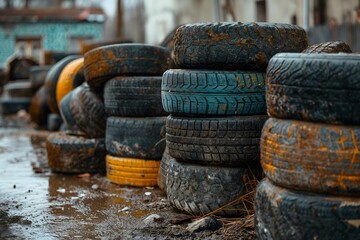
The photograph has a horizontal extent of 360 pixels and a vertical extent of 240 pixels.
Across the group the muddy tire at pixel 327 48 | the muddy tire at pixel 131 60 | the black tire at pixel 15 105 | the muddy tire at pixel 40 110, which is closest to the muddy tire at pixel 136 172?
the muddy tire at pixel 131 60

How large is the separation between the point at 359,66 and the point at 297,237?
2.93ft

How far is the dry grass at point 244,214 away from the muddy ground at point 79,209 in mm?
32

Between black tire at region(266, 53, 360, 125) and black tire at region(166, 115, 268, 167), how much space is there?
0.87 m

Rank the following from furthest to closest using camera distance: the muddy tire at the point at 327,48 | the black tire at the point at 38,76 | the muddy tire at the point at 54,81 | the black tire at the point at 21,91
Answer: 1. the black tire at the point at 21,91
2. the black tire at the point at 38,76
3. the muddy tire at the point at 54,81
4. the muddy tire at the point at 327,48

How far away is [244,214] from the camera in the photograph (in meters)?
4.21

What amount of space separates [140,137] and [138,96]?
366mm

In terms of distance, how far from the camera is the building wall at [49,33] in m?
36.7

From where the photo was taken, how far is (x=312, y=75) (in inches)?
122

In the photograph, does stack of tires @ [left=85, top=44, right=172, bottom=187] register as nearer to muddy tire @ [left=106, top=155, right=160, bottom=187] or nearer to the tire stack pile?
muddy tire @ [left=106, top=155, right=160, bottom=187]

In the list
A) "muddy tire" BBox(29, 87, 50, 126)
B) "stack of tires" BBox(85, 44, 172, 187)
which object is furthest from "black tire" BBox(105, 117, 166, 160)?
"muddy tire" BBox(29, 87, 50, 126)

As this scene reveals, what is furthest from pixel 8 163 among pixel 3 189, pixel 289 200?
pixel 289 200

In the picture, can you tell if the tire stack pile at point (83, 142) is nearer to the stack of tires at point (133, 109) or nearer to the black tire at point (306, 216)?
the stack of tires at point (133, 109)

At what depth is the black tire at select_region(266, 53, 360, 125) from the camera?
3.02 meters

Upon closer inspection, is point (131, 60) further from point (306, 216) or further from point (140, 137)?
point (306, 216)
